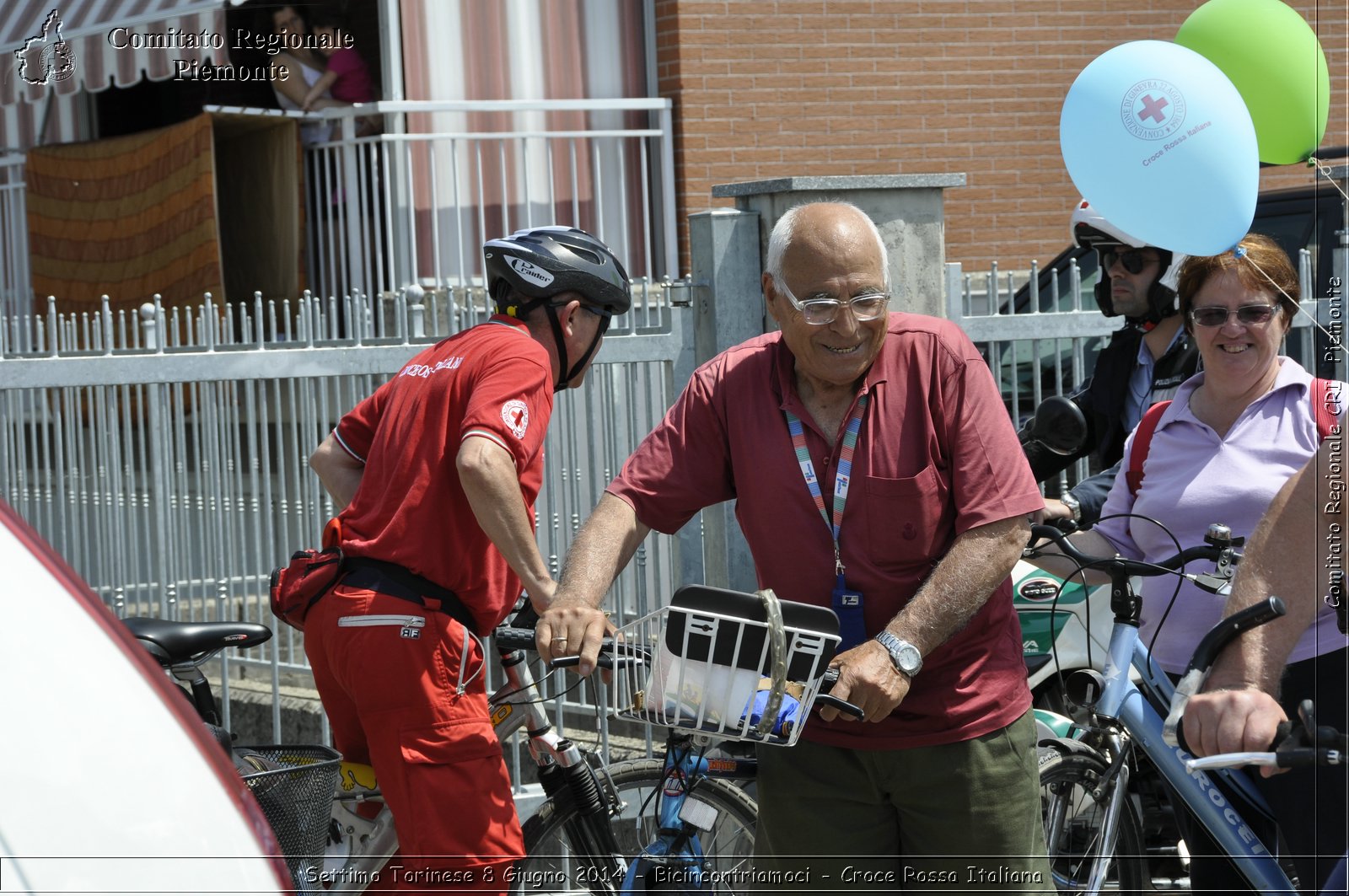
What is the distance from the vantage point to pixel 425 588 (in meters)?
3.70

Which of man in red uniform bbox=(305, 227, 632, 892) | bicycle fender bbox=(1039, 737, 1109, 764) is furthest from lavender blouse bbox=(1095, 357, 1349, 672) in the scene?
man in red uniform bbox=(305, 227, 632, 892)

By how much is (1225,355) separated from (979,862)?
151cm

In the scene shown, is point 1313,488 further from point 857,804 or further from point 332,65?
point 332,65

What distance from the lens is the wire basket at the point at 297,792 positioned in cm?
338

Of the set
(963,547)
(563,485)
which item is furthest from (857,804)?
(563,485)

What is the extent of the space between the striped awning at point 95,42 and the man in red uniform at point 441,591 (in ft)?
19.1

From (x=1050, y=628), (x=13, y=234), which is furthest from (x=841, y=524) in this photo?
(x=13, y=234)

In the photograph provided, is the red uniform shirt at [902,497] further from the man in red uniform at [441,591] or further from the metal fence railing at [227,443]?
the metal fence railing at [227,443]

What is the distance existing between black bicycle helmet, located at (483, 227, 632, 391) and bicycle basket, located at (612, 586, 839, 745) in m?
1.60

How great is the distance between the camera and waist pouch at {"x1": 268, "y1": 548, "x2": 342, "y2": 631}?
146 inches

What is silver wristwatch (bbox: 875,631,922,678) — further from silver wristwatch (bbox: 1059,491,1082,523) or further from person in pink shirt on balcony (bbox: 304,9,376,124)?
person in pink shirt on balcony (bbox: 304,9,376,124)

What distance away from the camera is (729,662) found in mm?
2520

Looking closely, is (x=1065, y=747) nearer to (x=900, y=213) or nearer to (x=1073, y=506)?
(x=1073, y=506)

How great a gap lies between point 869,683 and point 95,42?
26.9 feet
